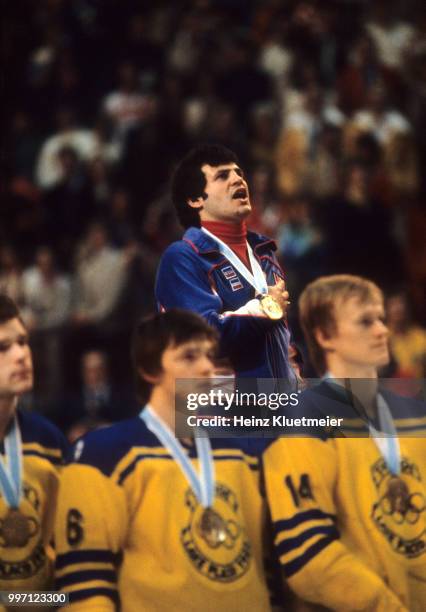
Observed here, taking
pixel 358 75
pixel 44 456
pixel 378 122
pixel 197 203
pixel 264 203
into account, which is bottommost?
pixel 44 456

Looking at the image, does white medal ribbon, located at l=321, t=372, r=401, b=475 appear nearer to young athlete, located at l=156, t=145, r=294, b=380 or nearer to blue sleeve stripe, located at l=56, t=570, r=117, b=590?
young athlete, located at l=156, t=145, r=294, b=380

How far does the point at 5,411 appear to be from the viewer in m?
3.23

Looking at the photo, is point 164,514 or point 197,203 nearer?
point 164,514

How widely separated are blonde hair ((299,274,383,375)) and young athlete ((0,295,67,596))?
2.27 ft

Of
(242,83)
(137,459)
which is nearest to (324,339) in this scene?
(137,459)

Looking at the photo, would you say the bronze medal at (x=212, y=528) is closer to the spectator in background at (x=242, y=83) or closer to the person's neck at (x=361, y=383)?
the person's neck at (x=361, y=383)

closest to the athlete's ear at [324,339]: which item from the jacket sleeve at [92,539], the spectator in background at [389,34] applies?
the jacket sleeve at [92,539]

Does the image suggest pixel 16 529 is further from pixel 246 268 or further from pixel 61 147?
pixel 61 147

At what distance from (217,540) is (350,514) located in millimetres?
350

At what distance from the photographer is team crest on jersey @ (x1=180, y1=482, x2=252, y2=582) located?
3105mm

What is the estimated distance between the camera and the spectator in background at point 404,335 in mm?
4246

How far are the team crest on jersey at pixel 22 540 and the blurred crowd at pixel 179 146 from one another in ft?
2.52

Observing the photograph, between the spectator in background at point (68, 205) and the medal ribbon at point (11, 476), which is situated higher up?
the spectator in background at point (68, 205)

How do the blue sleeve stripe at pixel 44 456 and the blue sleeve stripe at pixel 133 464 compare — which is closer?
the blue sleeve stripe at pixel 133 464
